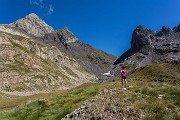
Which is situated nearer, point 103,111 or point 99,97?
point 103,111

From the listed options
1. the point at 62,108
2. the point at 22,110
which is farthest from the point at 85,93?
the point at 22,110

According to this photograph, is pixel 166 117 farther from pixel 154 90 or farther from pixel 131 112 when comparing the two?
pixel 154 90

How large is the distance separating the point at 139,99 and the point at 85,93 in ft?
20.5

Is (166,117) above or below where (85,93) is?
below

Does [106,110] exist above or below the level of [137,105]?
below

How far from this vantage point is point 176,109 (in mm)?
19328

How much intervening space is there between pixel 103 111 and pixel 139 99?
3.52 m

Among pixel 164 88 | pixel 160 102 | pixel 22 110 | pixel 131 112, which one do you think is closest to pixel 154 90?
pixel 164 88

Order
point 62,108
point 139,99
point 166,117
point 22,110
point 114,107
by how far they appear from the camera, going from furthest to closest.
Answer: point 22,110
point 62,108
point 139,99
point 114,107
point 166,117

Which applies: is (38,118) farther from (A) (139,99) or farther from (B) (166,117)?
(B) (166,117)

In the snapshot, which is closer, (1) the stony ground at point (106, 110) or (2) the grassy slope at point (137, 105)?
(1) the stony ground at point (106, 110)

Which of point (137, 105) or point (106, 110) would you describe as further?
point (137, 105)

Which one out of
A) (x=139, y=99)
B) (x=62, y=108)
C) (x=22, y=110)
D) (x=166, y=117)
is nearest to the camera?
(x=166, y=117)

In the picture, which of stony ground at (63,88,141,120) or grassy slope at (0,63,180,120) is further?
grassy slope at (0,63,180,120)
